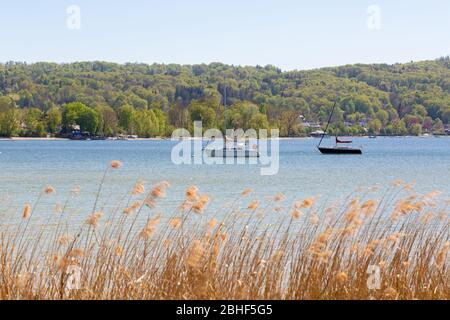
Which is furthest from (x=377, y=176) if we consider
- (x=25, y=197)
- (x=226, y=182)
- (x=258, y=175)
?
(x=25, y=197)

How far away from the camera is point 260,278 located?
34.5 feet

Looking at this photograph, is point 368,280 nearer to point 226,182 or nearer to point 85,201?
point 85,201

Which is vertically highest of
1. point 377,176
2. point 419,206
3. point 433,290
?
point 419,206

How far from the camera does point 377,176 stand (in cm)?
7456
